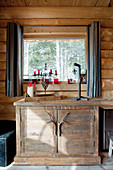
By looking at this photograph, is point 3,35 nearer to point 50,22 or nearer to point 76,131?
point 50,22

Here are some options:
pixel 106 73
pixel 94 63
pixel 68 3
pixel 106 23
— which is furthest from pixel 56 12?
pixel 106 73

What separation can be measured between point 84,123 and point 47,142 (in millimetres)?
576

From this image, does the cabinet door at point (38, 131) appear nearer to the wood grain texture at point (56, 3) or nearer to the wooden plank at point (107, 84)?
the wooden plank at point (107, 84)

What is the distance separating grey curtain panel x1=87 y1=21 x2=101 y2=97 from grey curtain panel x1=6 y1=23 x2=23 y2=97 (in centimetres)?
125

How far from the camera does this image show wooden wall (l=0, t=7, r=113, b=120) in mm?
2373

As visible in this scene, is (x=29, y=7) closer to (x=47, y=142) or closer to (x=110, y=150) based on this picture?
(x=47, y=142)

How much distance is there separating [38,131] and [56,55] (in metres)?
1.48

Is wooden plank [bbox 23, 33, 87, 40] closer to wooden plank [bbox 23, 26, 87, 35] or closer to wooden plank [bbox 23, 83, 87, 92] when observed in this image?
wooden plank [bbox 23, 26, 87, 35]

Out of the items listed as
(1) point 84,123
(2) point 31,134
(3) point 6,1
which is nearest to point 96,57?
(1) point 84,123

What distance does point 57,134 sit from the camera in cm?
179

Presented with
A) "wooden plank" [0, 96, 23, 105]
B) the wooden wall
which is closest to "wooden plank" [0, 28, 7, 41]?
the wooden wall

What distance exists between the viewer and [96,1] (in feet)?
7.54

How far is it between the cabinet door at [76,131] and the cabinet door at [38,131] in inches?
4.9

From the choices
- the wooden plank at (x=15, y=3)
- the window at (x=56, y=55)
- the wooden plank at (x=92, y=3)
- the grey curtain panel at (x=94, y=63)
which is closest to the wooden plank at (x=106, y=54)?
the grey curtain panel at (x=94, y=63)
